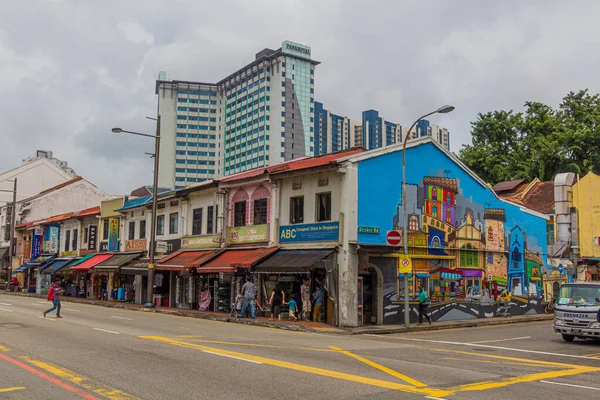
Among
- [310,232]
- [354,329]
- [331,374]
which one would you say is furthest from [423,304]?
[331,374]

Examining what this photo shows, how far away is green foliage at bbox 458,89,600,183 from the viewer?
5059 cm

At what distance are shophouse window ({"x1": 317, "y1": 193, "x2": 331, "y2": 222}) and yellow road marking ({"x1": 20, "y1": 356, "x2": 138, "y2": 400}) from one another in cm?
1506

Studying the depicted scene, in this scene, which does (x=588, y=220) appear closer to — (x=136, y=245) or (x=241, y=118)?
(x=136, y=245)

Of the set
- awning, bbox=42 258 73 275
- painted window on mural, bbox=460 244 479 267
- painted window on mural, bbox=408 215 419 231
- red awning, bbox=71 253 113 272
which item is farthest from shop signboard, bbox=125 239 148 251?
painted window on mural, bbox=460 244 479 267

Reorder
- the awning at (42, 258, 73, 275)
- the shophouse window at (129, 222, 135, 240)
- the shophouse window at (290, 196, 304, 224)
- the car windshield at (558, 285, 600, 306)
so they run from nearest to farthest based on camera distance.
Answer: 1. the car windshield at (558, 285, 600, 306)
2. the shophouse window at (290, 196, 304, 224)
3. the shophouse window at (129, 222, 135, 240)
4. the awning at (42, 258, 73, 275)

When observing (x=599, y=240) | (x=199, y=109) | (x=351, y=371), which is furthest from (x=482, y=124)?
(x=199, y=109)

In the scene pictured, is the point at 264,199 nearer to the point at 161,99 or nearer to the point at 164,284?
the point at 164,284

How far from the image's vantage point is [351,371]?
11117 mm

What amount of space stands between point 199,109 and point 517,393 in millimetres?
158122

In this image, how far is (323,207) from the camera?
83.4 feet

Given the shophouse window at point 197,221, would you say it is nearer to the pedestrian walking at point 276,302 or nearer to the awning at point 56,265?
the pedestrian walking at point 276,302

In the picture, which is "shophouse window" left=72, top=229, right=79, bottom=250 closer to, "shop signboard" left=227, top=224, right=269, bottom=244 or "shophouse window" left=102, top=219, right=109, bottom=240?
"shophouse window" left=102, top=219, right=109, bottom=240

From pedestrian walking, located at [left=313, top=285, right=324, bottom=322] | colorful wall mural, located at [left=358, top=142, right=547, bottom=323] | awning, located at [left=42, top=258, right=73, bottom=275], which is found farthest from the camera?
awning, located at [left=42, top=258, right=73, bottom=275]

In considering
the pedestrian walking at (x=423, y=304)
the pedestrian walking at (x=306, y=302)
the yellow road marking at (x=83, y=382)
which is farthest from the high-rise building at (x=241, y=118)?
the yellow road marking at (x=83, y=382)
